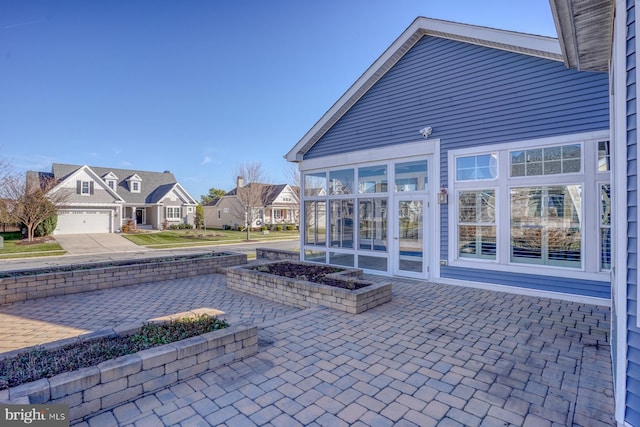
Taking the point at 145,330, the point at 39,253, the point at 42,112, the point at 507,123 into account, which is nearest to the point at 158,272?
the point at 145,330

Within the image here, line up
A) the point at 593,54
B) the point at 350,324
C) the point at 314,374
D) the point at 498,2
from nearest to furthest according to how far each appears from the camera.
Result: 1. the point at 314,374
2. the point at 593,54
3. the point at 350,324
4. the point at 498,2

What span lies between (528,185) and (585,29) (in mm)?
3298

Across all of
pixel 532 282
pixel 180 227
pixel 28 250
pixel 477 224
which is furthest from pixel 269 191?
pixel 532 282

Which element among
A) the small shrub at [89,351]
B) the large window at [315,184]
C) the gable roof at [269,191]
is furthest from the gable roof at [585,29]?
the gable roof at [269,191]

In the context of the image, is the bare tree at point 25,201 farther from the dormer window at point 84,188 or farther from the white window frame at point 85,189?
the white window frame at point 85,189

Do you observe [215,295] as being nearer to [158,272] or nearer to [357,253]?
[158,272]

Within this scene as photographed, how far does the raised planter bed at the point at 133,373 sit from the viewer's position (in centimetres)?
230

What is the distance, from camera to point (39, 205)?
19141 millimetres

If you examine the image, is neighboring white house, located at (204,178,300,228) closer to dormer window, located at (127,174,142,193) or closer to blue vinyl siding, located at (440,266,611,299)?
dormer window, located at (127,174,142,193)

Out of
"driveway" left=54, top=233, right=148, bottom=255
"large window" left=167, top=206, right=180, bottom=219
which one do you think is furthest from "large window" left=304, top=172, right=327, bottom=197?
"large window" left=167, top=206, right=180, bottom=219

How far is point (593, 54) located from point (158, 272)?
31.3ft

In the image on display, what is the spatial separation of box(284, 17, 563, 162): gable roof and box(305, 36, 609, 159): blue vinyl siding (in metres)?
0.15

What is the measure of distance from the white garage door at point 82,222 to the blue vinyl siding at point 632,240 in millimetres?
31419

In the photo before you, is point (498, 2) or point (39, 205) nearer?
point (498, 2)
